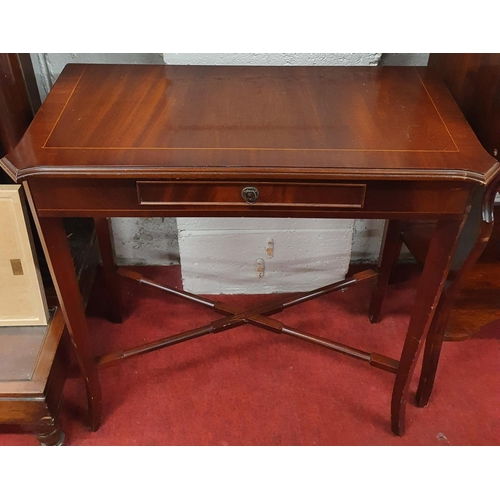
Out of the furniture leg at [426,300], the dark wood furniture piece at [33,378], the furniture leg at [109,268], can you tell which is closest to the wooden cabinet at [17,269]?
the dark wood furniture piece at [33,378]

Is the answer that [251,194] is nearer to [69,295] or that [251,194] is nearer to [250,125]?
[250,125]

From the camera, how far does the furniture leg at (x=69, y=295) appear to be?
1.05 metres

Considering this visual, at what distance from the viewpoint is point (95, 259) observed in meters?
1.73

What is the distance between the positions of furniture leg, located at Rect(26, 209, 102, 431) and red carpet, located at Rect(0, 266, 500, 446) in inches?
4.4

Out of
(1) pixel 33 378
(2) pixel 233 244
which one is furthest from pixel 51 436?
(2) pixel 233 244

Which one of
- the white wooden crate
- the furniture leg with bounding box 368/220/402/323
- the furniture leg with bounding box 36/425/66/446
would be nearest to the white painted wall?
the white wooden crate

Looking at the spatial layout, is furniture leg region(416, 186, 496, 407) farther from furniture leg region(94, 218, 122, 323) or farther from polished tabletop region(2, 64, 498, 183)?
furniture leg region(94, 218, 122, 323)

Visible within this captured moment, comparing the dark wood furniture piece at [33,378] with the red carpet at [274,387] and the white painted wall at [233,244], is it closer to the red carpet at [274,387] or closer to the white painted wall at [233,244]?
the red carpet at [274,387]

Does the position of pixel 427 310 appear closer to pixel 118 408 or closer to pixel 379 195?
pixel 379 195

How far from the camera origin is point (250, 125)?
1.06m

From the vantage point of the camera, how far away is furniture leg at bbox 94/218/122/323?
1.46 metres

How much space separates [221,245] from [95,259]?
0.40m

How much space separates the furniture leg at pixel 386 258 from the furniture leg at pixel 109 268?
0.73 meters

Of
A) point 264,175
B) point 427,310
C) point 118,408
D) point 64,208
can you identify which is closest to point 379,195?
point 264,175
